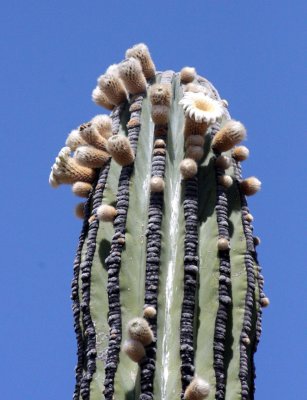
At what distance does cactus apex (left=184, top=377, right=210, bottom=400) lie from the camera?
153 inches

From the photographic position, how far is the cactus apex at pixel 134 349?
4.01 meters

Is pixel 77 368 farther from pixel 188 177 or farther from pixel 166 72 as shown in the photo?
pixel 166 72

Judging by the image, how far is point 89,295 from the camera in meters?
4.32

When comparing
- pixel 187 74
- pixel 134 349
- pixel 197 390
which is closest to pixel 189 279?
pixel 134 349

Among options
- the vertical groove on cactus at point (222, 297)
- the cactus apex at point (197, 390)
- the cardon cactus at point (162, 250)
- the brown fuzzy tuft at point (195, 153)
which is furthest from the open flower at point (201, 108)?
the cactus apex at point (197, 390)

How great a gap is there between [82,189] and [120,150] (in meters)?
0.47

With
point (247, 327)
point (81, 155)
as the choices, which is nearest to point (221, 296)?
point (247, 327)

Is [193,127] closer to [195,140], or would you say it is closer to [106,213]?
[195,140]

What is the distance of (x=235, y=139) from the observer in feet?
15.6

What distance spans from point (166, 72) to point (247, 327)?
1.78 metres

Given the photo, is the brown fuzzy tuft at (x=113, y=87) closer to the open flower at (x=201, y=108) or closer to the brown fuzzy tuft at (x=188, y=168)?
the open flower at (x=201, y=108)

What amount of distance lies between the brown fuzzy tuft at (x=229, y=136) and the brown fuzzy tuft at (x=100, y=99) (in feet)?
2.52

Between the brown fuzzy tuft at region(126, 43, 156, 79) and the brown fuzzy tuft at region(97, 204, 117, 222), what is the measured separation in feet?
3.79

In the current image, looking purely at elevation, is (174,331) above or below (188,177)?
below
